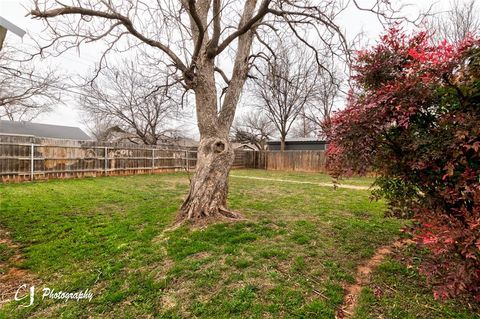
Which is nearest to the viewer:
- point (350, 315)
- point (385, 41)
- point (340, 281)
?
point (350, 315)

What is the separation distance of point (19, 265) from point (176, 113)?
17272mm

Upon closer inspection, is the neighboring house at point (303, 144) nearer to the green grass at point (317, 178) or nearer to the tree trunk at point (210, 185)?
the green grass at point (317, 178)

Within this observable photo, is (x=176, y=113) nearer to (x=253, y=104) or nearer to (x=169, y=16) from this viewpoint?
(x=253, y=104)

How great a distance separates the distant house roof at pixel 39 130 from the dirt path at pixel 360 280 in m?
23.3

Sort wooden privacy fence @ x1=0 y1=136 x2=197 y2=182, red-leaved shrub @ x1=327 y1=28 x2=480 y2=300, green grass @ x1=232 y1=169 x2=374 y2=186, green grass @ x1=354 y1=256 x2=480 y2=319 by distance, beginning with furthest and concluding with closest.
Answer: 1. green grass @ x1=232 y1=169 x2=374 y2=186
2. wooden privacy fence @ x1=0 y1=136 x2=197 y2=182
3. green grass @ x1=354 y1=256 x2=480 y2=319
4. red-leaved shrub @ x1=327 y1=28 x2=480 y2=300

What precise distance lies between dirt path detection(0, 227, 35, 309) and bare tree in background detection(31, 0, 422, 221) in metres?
1.95

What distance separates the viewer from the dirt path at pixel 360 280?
199 centimetres

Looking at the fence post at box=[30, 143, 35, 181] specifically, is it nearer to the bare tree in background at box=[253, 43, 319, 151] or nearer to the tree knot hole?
the tree knot hole

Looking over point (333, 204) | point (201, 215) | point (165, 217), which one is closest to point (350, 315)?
point (201, 215)

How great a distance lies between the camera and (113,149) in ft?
37.4

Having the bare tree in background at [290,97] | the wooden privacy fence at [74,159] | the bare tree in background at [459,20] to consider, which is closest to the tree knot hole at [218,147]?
the wooden privacy fence at [74,159]

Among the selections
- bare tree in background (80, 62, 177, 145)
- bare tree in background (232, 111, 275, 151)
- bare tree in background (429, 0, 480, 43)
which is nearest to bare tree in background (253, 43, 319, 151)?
bare tree in background (232, 111, 275, 151)

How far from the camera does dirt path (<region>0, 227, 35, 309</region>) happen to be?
8.08 feet

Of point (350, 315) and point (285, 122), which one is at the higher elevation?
point (285, 122)
